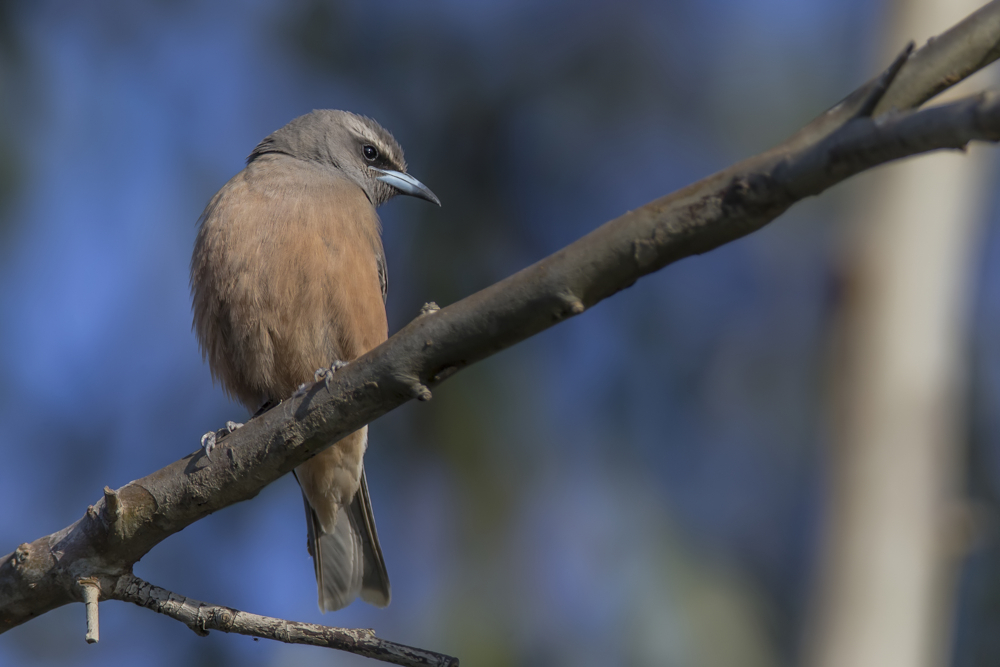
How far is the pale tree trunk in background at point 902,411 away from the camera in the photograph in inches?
235

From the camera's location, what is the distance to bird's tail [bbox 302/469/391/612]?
6.30 m

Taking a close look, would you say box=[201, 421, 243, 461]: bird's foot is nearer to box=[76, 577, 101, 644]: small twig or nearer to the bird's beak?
box=[76, 577, 101, 644]: small twig

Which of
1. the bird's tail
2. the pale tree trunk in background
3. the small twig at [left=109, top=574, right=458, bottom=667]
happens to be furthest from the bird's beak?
the small twig at [left=109, top=574, right=458, bottom=667]

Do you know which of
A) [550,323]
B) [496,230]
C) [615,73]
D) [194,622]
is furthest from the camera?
[615,73]

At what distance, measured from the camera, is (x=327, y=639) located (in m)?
3.30

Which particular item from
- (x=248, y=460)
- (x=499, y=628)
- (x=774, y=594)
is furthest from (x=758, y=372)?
(x=248, y=460)

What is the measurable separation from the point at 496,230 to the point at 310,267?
523 cm

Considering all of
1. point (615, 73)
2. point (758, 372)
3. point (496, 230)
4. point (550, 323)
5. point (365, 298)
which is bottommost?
point (550, 323)

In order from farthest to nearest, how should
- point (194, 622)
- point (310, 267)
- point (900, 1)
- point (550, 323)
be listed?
1. point (900, 1)
2. point (310, 267)
3. point (194, 622)
4. point (550, 323)

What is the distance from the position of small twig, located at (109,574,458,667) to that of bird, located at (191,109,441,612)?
1.87 metres

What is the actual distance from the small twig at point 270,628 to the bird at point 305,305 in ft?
6.13

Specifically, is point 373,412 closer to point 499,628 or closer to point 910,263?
point 910,263

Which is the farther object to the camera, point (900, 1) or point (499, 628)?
point (499, 628)

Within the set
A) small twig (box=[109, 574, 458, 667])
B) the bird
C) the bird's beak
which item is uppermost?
the bird's beak
